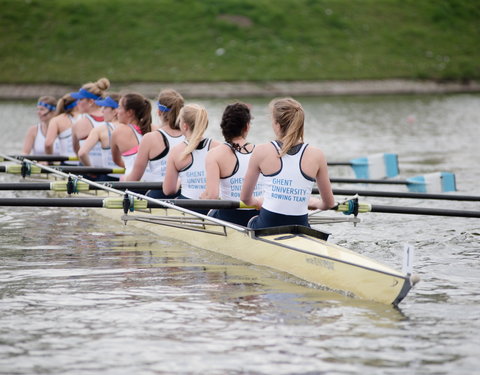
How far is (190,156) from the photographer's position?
30.4ft

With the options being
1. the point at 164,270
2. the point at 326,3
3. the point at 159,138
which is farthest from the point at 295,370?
the point at 326,3

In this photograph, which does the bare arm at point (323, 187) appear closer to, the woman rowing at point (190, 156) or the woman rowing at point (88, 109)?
the woman rowing at point (190, 156)

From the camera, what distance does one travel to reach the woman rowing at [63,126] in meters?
14.2

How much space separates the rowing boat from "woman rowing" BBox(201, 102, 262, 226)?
0.96 feet

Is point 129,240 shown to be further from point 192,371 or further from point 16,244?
point 192,371

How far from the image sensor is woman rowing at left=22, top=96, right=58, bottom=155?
580 inches

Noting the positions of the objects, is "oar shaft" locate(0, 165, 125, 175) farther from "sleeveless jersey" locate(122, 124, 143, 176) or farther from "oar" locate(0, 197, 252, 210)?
"oar" locate(0, 197, 252, 210)

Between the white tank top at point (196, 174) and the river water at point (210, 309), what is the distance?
65cm

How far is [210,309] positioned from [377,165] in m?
8.05

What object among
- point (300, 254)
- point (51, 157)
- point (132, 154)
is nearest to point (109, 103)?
point (132, 154)

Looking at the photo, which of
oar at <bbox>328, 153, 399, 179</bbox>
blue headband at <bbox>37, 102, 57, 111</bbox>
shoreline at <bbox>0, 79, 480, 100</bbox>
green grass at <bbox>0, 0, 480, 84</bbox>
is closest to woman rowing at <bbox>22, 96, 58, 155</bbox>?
blue headband at <bbox>37, 102, 57, 111</bbox>

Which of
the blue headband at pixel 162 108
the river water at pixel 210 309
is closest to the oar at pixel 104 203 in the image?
the river water at pixel 210 309

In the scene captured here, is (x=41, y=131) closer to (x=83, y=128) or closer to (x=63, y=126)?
(x=63, y=126)

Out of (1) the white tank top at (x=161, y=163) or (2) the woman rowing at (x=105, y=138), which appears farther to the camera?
(2) the woman rowing at (x=105, y=138)
